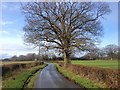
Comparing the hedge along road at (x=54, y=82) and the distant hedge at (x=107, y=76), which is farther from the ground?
the distant hedge at (x=107, y=76)

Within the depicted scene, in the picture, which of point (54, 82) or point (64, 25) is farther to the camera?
point (64, 25)

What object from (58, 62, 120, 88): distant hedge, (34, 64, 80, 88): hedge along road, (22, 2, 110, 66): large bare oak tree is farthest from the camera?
(22, 2, 110, 66): large bare oak tree

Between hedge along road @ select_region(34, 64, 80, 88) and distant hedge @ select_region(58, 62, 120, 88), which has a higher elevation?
distant hedge @ select_region(58, 62, 120, 88)

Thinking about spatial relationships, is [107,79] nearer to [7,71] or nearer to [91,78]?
[91,78]

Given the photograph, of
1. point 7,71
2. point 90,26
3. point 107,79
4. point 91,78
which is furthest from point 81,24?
point 107,79

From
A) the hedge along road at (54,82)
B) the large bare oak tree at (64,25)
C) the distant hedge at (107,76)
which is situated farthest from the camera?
the large bare oak tree at (64,25)

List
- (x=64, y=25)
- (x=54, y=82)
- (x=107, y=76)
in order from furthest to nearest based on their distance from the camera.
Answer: (x=64, y=25)
(x=54, y=82)
(x=107, y=76)

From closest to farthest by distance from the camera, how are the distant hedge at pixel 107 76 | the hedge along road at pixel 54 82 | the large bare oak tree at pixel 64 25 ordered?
the distant hedge at pixel 107 76
the hedge along road at pixel 54 82
the large bare oak tree at pixel 64 25

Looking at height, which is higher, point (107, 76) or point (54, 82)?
point (107, 76)

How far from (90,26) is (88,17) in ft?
5.11

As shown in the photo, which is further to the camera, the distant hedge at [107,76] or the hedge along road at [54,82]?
the hedge along road at [54,82]

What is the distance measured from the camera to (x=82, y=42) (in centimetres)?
4038

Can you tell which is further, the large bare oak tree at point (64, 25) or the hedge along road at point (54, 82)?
the large bare oak tree at point (64, 25)

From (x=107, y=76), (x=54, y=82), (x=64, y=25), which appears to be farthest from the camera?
(x=64, y=25)
